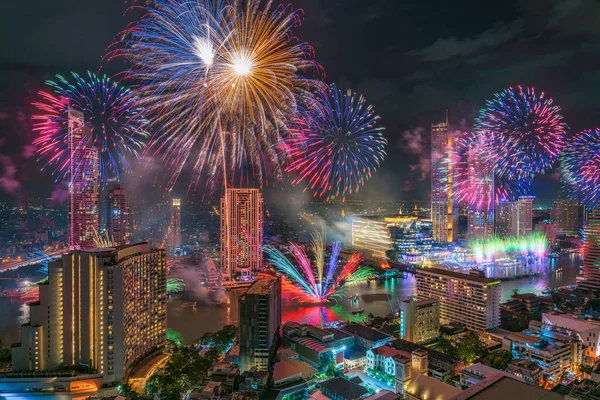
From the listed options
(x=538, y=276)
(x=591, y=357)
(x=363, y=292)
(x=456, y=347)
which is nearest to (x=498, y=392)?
(x=456, y=347)

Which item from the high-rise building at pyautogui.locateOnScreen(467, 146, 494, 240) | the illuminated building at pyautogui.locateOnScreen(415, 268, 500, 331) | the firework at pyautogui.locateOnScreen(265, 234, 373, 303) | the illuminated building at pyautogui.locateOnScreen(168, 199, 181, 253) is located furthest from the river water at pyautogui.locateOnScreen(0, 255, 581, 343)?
the illuminated building at pyautogui.locateOnScreen(168, 199, 181, 253)

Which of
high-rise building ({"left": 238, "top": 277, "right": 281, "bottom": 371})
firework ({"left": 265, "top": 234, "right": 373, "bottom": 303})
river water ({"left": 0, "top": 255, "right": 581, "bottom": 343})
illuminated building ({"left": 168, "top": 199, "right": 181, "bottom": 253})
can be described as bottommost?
river water ({"left": 0, "top": 255, "right": 581, "bottom": 343})

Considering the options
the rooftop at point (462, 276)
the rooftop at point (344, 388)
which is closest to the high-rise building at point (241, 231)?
the rooftop at point (462, 276)

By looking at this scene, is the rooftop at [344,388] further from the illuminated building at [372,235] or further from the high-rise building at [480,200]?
the high-rise building at [480,200]

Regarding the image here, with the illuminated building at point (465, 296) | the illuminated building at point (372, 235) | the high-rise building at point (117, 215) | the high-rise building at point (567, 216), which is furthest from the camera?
the high-rise building at point (567, 216)

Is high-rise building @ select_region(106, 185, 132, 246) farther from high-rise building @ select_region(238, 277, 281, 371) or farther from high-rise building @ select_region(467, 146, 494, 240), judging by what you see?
high-rise building @ select_region(467, 146, 494, 240)

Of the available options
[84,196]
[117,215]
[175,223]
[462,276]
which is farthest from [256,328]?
[175,223]
